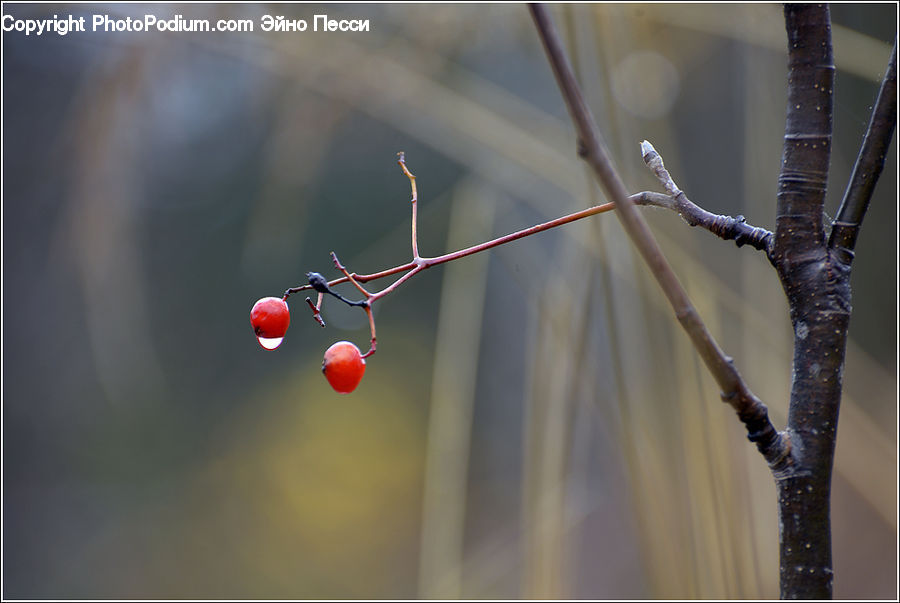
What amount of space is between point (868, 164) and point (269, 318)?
17cm

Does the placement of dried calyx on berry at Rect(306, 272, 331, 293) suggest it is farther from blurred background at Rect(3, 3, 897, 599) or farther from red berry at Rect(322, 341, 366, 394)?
blurred background at Rect(3, 3, 897, 599)

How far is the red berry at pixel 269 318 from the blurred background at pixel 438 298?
174 mm

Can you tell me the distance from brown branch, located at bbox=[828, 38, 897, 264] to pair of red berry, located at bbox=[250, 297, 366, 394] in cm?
13

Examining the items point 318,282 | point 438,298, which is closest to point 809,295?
point 318,282

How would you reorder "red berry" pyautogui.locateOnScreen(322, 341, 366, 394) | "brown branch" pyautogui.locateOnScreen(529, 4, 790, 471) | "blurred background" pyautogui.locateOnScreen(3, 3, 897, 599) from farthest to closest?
"blurred background" pyautogui.locateOnScreen(3, 3, 897, 599) → "red berry" pyautogui.locateOnScreen(322, 341, 366, 394) → "brown branch" pyautogui.locateOnScreen(529, 4, 790, 471)

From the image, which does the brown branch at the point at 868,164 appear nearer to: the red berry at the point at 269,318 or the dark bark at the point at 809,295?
the dark bark at the point at 809,295

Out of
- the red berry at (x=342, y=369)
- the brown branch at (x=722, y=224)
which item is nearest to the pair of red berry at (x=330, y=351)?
the red berry at (x=342, y=369)

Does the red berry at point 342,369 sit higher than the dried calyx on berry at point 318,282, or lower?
lower

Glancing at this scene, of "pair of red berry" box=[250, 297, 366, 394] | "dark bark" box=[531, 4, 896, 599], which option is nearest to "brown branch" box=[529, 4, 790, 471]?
"dark bark" box=[531, 4, 896, 599]

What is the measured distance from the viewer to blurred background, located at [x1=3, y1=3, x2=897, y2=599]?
39 cm

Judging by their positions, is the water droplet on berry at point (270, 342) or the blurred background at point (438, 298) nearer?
the water droplet on berry at point (270, 342)

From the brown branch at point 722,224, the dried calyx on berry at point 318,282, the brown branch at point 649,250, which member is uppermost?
the brown branch at point 722,224

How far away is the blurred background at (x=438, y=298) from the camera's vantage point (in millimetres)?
387

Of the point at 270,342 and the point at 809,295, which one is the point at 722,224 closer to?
the point at 809,295
